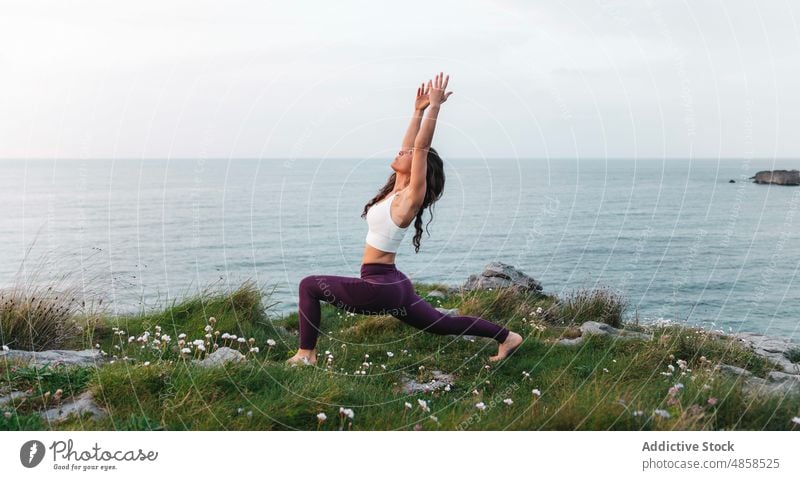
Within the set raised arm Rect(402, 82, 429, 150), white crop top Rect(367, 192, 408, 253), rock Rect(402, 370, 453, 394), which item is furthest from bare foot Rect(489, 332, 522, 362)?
raised arm Rect(402, 82, 429, 150)

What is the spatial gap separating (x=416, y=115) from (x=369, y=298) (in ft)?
→ 6.74

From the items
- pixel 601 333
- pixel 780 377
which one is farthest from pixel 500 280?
pixel 780 377

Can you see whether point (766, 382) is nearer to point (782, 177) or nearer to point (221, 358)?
point (221, 358)

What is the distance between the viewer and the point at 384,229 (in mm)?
6926

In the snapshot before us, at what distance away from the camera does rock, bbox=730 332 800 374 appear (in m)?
8.65

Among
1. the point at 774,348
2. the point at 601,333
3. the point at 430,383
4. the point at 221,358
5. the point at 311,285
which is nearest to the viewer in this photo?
the point at 221,358

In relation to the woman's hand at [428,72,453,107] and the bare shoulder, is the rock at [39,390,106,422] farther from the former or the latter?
the woman's hand at [428,72,453,107]

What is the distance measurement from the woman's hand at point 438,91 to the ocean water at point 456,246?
14.6ft

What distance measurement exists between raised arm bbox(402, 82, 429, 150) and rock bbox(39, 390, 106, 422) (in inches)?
154

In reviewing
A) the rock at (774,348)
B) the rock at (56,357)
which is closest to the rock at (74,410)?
the rock at (56,357)

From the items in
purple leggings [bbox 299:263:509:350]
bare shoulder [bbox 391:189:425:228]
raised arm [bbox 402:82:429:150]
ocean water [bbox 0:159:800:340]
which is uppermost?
raised arm [bbox 402:82:429:150]

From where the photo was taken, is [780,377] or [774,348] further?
[774,348]

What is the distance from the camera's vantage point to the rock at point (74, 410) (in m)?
5.48

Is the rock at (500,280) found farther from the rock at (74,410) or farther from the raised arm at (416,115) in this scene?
the rock at (74,410)
